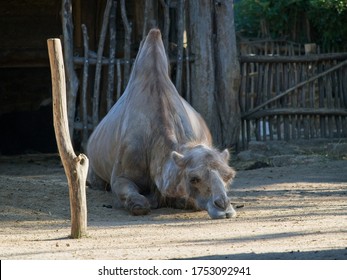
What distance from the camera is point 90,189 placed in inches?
537

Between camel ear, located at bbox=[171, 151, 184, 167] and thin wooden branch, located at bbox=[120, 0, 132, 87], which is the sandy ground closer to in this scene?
camel ear, located at bbox=[171, 151, 184, 167]

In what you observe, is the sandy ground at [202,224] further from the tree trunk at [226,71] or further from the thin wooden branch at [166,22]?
the thin wooden branch at [166,22]

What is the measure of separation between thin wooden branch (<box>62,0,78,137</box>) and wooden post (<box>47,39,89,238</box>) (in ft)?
26.0

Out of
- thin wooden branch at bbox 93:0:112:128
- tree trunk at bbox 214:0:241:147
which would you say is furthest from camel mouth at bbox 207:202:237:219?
thin wooden branch at bbox 93:0:112:128

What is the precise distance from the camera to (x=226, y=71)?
16.9 m

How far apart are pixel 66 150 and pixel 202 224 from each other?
1.70 metres

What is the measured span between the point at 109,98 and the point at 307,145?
11.3ft

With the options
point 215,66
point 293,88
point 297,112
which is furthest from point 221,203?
point 293,88

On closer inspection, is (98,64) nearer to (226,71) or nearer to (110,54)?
(110,54)

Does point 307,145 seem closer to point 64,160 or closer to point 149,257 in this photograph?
point 64,160

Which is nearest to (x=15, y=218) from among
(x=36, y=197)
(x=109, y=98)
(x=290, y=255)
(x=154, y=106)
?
(x=36, y=197)

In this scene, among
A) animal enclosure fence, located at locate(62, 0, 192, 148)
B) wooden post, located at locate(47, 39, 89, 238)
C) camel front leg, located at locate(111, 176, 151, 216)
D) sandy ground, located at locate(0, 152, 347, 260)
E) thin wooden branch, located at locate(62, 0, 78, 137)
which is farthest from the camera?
animal enclosure fence, located at locate(62, 0, 192, 148)

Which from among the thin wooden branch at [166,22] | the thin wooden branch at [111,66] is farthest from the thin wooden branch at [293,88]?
the thin wooden branch at [111,66]

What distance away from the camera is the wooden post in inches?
349
